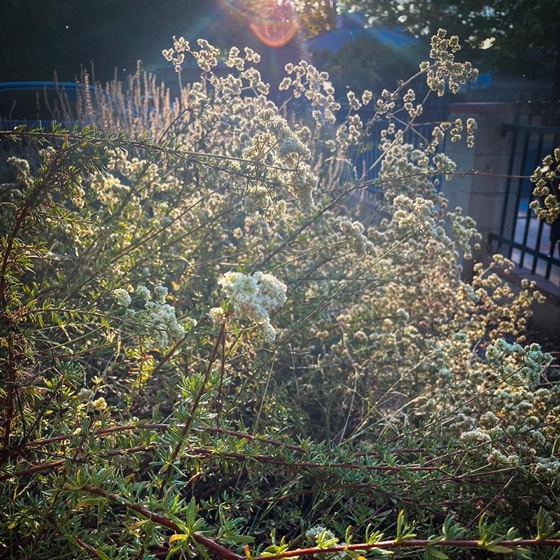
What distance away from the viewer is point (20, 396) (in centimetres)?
187

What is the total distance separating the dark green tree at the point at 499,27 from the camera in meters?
15.4

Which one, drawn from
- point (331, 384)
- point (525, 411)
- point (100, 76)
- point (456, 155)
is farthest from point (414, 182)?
point (100, 76)

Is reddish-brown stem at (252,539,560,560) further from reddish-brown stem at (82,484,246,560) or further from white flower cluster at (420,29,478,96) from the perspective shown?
white flower cluster at (420,29,478,96)

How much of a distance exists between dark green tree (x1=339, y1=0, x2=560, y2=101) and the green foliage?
45.2 ft

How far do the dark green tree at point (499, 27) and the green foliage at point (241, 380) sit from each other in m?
13.8

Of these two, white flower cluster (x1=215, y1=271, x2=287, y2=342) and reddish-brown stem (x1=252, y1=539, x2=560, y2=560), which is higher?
white flower cluster (x1=215, y1=271, x2=287, y2=342)

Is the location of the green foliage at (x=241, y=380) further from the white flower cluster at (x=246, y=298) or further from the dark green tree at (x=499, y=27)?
the dark green tree at (x=499, y=27)

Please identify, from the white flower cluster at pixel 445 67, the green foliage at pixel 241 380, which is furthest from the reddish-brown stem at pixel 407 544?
the white flower cluster at pixel 445 67

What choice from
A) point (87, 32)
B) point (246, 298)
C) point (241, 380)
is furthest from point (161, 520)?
point (87, 32)

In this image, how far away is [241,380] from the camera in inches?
117

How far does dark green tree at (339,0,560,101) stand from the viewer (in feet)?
50.6

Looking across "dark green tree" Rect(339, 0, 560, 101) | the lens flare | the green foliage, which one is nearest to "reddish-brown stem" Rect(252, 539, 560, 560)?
the green foliage

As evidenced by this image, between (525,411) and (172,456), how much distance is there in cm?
143

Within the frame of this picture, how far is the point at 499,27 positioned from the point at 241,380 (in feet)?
55.0
